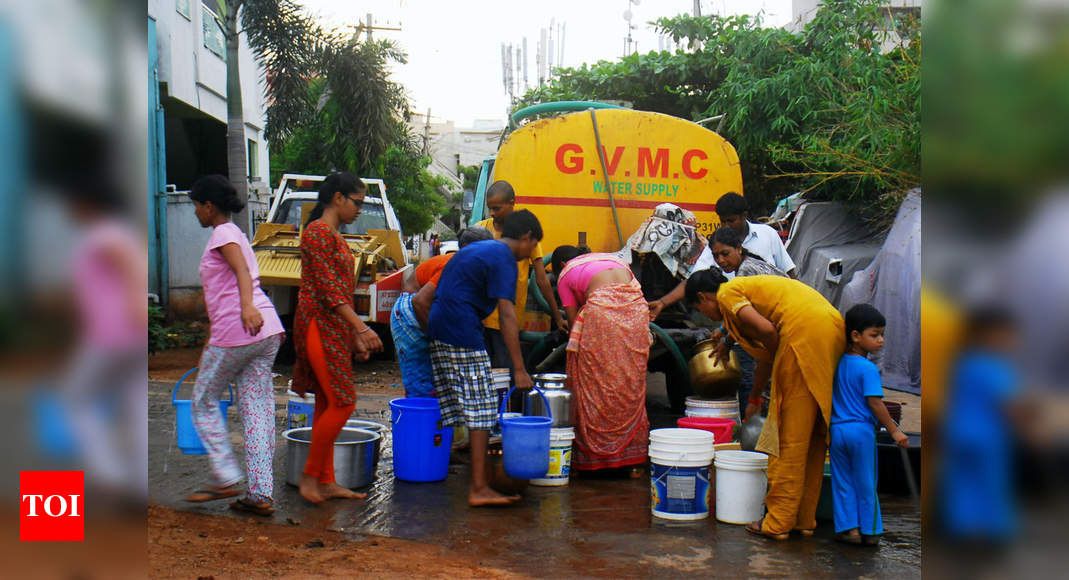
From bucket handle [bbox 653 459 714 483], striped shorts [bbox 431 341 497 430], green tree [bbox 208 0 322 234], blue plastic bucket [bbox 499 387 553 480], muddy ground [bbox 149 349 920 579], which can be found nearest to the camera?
muddy ground [bbox 149 349 920 579]

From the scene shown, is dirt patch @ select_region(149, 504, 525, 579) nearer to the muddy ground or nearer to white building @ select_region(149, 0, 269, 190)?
the muddy ground

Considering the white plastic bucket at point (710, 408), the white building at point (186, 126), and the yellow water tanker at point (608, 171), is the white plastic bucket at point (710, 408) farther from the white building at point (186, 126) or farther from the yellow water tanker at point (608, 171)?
the white building at point (186, 126)

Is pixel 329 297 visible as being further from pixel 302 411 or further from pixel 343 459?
pixel 302 411

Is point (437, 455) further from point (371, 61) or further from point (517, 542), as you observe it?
point (371, 61)

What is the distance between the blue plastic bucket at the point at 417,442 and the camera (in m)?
5.05

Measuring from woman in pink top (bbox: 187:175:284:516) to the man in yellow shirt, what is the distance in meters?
2.01

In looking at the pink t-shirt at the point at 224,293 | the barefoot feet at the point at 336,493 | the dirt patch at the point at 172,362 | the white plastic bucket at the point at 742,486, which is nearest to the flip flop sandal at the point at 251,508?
the barefoot feet at the point at 336,493

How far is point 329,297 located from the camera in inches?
175

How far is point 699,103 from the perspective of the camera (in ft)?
44.5

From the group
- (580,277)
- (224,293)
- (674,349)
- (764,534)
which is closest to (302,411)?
(224,293)

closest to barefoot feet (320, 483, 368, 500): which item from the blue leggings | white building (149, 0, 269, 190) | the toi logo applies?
the blue leggings

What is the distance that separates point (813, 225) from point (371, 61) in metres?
9.44

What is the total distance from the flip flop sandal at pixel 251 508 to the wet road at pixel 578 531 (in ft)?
0.15

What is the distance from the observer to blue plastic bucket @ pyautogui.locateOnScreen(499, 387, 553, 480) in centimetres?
465
